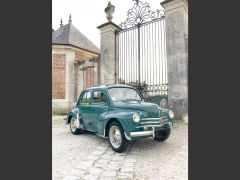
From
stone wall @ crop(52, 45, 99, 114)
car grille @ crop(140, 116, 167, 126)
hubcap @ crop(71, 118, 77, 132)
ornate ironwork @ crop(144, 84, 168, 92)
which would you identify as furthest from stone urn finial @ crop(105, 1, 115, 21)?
car grille @ crop(140, 116, 167, 126)

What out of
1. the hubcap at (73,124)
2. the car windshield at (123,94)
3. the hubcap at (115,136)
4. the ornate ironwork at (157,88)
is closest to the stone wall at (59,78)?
the hubcap at (73,124)

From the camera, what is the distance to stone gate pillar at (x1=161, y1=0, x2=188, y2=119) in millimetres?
7422

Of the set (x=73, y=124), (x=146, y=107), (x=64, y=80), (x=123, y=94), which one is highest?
(x=64, y=80)

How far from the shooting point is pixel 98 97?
19.9 feet

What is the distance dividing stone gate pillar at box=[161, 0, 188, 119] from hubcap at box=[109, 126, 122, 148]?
319cm

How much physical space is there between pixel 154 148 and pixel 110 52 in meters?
5.92

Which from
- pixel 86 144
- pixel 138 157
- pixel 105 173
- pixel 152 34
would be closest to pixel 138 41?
pixel 152 34

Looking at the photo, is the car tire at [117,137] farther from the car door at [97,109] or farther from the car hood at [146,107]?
the car hood at [146,107]

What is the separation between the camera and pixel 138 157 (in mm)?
4547

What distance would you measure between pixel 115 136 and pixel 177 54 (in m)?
4.14

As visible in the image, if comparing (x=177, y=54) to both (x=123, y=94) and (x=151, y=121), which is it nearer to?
(x=123, y=94)

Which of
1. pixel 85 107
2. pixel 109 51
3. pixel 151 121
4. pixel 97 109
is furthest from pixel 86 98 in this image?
pixel 109 51

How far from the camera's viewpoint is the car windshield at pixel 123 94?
5.71 metres

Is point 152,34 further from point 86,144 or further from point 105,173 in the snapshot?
point 105,173
